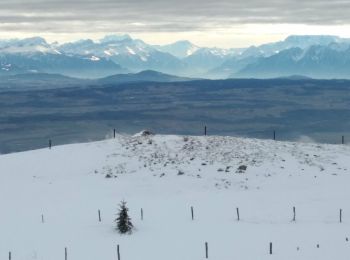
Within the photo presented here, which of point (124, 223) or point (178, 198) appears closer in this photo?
point (124, 223)

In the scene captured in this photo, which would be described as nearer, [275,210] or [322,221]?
[322,221]

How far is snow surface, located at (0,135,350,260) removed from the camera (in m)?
31.4

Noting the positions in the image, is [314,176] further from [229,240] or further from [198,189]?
[229,240]

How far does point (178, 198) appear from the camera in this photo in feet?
148

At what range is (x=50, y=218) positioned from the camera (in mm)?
39156

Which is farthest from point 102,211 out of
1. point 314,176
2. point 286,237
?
point 314,176

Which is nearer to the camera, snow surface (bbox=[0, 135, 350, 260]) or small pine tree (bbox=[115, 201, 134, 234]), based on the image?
snow surface (bbox=[0, 135, 350, 260])

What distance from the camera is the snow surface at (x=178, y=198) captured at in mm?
31438

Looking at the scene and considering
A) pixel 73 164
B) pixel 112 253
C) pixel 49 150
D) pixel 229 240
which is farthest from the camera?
pixel 49 150

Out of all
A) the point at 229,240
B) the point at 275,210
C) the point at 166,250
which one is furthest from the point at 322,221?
the point at 166,250

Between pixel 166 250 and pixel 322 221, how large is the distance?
39.0ft

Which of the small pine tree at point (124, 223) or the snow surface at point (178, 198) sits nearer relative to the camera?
the snow surface at point (178, 198)

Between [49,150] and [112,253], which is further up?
[49,150]

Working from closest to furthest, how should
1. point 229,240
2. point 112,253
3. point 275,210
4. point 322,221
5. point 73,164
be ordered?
point 112,253, point 229,240, point 322,221, point 275,210, point 73,164
